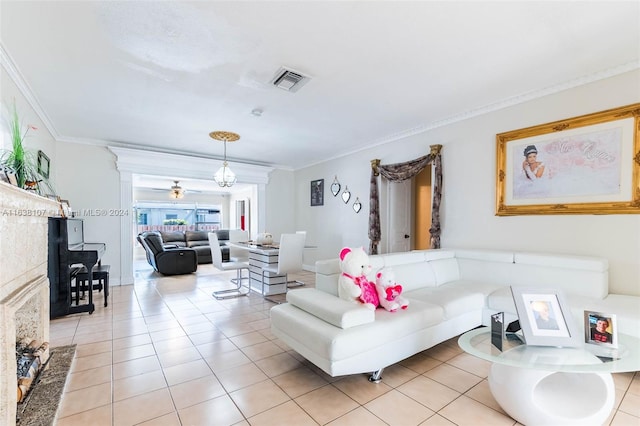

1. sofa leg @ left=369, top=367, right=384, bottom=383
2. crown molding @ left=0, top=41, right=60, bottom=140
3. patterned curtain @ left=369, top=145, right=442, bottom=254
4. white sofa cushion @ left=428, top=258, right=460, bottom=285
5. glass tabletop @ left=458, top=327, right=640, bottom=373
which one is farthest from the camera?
patterned curtain @ left=369, top=145, right=442, bottom=254

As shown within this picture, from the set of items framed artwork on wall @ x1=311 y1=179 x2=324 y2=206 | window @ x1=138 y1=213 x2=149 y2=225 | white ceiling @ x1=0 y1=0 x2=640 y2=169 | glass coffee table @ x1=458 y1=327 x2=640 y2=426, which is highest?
white ceiling @ x1=0 y1=0 x2=640 y2=169

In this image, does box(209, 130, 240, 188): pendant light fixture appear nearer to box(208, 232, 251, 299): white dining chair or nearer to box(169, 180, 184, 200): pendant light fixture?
box(208, 232, 251, 299): white dining chair

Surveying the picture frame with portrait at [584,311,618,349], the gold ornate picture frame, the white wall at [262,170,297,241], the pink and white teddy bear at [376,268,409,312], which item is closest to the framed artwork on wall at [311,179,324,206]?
the white wall at [262,170,297,241]

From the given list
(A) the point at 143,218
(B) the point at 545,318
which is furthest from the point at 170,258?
(B) the point at 545,318

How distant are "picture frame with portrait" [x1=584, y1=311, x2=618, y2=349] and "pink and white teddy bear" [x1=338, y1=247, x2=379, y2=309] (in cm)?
131

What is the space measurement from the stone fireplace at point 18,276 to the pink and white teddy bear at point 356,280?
194cm

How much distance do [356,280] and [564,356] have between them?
4.32 feet

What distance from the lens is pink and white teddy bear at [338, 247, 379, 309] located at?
89.9 inches

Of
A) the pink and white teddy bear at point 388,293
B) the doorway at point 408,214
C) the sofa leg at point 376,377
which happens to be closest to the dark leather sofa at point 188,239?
the doorway at point 408,214

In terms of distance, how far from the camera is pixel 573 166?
2902 millimetres

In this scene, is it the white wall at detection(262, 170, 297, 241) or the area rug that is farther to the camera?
the white wall at detection(262, 170, 297, 241)

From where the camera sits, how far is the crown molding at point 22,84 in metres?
2.39

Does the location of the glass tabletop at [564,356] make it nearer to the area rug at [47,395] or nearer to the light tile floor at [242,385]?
the light tile floor at [242,385]

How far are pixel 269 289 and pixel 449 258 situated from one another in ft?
8.60
